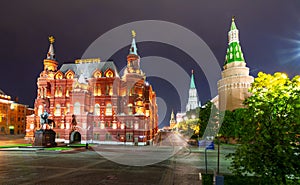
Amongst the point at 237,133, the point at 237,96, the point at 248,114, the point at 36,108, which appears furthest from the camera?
the point at 237,96

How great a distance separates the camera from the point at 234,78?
85.2 meters

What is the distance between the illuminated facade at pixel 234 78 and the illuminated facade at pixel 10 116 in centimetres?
9389

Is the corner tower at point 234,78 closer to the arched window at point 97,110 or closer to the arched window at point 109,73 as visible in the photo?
the arched window at point 109,73

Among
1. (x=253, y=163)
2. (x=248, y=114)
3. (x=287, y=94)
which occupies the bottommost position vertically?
(x=253, y=163)

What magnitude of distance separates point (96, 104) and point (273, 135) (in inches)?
2230

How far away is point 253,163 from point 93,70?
6271 centimetres

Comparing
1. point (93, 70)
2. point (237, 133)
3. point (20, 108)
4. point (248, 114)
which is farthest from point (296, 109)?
point (20, 108)

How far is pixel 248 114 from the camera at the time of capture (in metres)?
8.95

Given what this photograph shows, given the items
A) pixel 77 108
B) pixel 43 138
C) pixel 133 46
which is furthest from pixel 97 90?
pixel 43 138

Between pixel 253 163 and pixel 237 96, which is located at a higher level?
pixel 237 96

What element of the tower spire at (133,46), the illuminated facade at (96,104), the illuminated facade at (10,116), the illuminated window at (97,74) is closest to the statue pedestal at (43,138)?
the illuminated facade at (96,104)

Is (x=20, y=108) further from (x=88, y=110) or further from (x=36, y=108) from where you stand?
(x=88, y=110)

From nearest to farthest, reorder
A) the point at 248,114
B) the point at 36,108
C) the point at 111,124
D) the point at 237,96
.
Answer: the point at 248,114 < the point at 111,124 < the point at 36,108 < the point at 237,96

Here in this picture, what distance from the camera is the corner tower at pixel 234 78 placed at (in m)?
83.5
